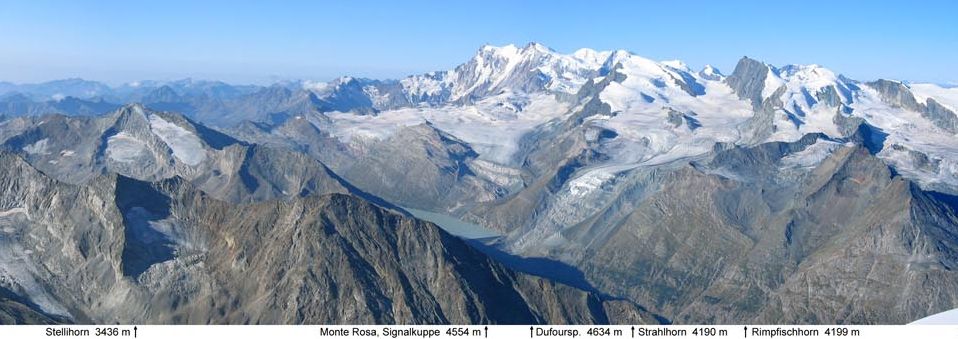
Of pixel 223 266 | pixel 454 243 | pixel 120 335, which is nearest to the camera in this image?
pixel 120 335

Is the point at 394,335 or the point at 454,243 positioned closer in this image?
the point at 394,335

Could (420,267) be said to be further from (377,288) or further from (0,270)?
(0,270)

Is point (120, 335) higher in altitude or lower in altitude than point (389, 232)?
higher

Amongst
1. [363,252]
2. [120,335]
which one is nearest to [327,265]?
[363,252]

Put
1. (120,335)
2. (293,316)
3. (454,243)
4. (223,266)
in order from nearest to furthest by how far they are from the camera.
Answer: (120,335)
(293,316)
(223,266)
(454,243)

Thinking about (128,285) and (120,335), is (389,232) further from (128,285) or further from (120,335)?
(120,335)

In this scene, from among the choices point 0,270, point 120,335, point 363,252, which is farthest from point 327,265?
point 120,335

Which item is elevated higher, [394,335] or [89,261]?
[394,335]
